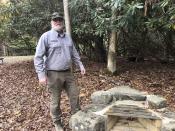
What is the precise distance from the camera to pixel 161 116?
519cm

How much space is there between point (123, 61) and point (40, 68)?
7952mm

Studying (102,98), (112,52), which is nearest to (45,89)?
(112,52)

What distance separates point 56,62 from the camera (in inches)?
233

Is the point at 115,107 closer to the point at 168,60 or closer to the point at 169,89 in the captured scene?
the point at 169,89

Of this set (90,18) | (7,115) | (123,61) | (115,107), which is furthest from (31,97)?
(123,61)

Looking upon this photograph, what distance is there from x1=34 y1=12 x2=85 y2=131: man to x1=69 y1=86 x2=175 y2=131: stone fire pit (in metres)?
0.52

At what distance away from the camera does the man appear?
5.85 metres

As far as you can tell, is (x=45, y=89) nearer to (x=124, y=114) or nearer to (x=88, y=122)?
(x=88, y=122)

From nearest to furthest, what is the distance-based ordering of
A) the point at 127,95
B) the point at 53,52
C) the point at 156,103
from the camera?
the point at 156,103 → the point at 127,95 → the point at 53,52

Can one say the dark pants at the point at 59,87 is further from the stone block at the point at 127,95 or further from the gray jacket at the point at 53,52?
the stone block at the point at 127,95

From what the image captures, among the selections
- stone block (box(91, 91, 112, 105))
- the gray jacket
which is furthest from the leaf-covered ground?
the gray jacket

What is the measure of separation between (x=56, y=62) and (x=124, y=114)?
54.3 inches

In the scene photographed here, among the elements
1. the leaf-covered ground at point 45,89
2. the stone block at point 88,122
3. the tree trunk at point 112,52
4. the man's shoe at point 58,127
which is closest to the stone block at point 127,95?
the stone block at point 88,122

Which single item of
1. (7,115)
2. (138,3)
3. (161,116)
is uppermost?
(138,3)
